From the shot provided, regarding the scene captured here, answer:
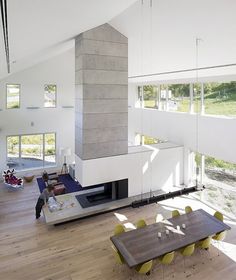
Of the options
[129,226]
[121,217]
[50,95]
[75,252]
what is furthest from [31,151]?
[75,252]

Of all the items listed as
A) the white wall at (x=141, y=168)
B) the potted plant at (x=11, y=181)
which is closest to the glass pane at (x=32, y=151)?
the potted plant at (x=11, y=181)

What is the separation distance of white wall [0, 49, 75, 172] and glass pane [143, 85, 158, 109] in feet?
13.8

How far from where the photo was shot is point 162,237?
227 inches

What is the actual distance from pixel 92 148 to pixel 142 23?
4243 millimetres

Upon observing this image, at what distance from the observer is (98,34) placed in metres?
7.82

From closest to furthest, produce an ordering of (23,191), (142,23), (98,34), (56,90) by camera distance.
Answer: (142,23) < (98,34) < (23,191) < (56,90)

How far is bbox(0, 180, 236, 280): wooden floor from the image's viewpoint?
563 centimetres

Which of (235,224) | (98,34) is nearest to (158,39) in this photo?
(98,34)

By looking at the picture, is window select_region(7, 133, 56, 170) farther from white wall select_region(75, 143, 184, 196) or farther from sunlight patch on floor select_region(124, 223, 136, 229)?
sunlight patch on floor select_region(124, 223, 136, 229)

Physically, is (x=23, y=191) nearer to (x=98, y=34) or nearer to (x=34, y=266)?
(x=34, y=266)

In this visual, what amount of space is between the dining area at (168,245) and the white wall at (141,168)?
2.66 meters

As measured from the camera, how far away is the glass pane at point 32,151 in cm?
1264

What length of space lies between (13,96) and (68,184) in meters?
5.34

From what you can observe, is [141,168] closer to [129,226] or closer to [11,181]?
[129,226]
